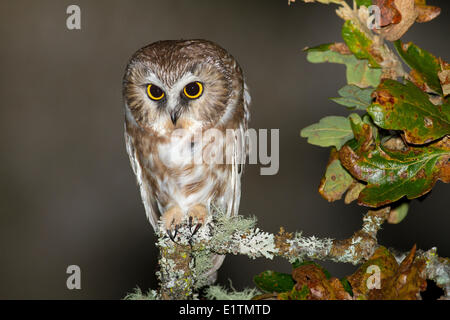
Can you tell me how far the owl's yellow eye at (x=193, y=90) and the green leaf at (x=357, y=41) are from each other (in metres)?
0.63

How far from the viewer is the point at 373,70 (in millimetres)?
893

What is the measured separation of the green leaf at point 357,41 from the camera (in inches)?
32.0

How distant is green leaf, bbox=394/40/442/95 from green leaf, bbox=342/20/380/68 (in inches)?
2.5

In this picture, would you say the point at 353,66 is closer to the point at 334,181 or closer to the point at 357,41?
the point at 357,41

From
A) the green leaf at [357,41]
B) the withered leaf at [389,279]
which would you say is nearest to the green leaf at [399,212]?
the withered leaf at [389,279]

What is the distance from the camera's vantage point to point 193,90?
4.52ft

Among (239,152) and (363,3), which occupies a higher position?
(363,3)

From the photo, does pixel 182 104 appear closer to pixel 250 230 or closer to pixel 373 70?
pixel 250 230

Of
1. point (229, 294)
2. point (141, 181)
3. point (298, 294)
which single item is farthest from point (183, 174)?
point (298, 294)

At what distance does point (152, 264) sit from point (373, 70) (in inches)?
95.8

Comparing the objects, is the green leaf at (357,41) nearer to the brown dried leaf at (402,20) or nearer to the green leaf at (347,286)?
the brown dried leaf at (402,20)

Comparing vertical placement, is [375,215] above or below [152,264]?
above

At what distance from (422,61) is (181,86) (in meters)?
0.74

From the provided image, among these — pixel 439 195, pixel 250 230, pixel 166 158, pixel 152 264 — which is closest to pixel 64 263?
pixel 152 264
